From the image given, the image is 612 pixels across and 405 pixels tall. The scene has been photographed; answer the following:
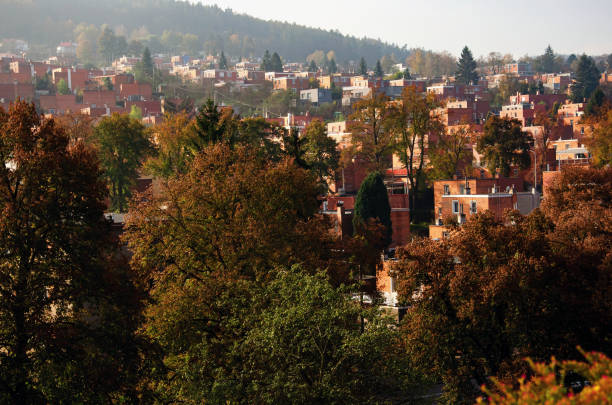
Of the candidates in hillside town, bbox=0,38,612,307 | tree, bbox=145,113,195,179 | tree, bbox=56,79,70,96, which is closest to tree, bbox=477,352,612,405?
hillside town, bbox=0,38,612,307

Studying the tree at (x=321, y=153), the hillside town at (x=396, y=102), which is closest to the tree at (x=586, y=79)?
the hillside town at (x=396, y=102)

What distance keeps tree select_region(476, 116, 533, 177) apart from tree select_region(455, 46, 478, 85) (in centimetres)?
11850

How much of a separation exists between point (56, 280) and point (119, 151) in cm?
4200

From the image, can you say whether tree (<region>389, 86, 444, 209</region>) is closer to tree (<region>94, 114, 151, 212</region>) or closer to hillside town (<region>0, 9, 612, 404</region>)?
tree (<region>94, 114, 151, 212</region>)

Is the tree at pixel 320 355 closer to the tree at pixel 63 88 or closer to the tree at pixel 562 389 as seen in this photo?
the tree at pixel 562 389

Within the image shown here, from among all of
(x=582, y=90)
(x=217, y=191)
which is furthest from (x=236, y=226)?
(x=582, y=90)

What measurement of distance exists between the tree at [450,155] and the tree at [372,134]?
323 cm

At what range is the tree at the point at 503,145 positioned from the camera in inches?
2559

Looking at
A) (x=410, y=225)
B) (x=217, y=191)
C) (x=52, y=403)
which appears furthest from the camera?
(x=410, y=225)

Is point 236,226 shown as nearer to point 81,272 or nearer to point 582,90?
point 81,272

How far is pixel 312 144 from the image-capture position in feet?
212

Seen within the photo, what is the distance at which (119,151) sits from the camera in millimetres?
59719

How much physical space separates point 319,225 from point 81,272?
34.2 feet

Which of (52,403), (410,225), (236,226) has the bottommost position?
(410,225)
